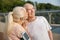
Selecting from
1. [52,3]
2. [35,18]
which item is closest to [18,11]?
[35,18]

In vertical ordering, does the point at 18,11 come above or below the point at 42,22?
above

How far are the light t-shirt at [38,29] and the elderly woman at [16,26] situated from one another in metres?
0.55

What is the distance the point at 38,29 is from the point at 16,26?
2.11ft

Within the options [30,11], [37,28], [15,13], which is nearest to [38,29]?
[37,28]

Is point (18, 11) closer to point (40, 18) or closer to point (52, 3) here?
point (40, 18)

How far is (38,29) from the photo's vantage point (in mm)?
2900

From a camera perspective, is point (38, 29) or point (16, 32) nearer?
point (16, 32)

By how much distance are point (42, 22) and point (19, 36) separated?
0.71 metres

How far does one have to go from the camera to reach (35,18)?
296cm

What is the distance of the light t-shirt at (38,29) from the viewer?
2.89 meters

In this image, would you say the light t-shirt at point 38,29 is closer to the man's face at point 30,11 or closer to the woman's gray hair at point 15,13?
the man's face at point 30,11

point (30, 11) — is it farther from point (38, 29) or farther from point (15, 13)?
point (15, 13)

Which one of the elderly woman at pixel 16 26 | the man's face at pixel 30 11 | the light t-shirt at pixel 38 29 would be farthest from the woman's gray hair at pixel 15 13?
the light t-shirt at pixel 38 29

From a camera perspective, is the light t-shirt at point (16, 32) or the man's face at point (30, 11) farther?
the man's face at point (30, 11)
